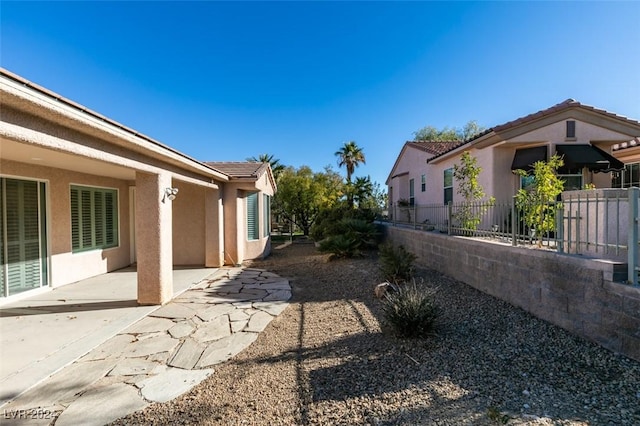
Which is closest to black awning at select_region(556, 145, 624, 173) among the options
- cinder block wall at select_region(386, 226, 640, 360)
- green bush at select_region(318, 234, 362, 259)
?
cinder block wall at select_region(386, 226, 640, 360)

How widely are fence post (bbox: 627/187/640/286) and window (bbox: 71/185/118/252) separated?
39.3 ft

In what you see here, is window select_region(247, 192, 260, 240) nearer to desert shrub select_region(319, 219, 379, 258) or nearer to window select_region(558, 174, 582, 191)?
desert shrub select_region(319, 219, 379, 258)

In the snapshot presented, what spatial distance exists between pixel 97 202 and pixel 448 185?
1348 centimetres

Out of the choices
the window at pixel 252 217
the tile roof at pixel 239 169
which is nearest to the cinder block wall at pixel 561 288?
the tile roof at pixel 239 169

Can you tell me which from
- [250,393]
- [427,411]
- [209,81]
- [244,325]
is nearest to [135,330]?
[244,325]

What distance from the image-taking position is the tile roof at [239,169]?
11870mm

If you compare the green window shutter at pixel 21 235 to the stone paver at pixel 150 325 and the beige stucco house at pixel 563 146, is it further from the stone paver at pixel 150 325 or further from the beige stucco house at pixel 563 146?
the beige stucco house at pixel 563 146

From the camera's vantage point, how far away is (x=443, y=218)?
9.72 meters

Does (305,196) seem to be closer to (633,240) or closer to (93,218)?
(93,218)

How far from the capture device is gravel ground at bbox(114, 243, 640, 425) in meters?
2.85

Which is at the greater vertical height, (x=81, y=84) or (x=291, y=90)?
(x=291, y=90)

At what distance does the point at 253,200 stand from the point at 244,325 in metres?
8.46

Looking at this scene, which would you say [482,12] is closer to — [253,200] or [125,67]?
[253,200]

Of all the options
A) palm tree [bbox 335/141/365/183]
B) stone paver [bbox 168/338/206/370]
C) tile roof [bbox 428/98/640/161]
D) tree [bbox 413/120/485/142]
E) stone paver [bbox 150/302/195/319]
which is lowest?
stone paver [bbox 168/338/206/370]
